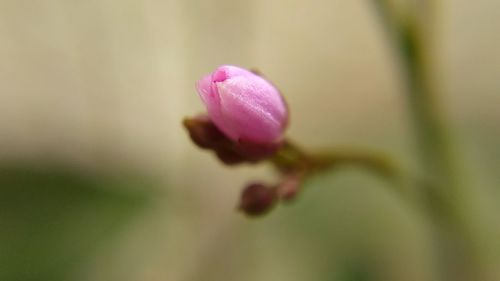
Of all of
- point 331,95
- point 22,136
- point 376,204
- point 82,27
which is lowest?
point 376,204

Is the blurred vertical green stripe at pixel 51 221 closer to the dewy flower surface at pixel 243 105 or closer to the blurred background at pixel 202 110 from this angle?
the blurred background at pixel 202 110

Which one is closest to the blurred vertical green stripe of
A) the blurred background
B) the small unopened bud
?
the blurred background

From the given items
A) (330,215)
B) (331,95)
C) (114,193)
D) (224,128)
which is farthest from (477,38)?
(224,128)

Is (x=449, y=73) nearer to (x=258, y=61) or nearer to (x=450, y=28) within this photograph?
(x=450, y=28)

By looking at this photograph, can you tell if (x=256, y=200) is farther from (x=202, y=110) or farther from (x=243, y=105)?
(x=202, y=110)

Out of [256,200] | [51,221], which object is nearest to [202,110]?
[51,221]

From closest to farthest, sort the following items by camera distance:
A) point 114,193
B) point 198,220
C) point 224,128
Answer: point 224,128 → point 114,193 → point 198,220
